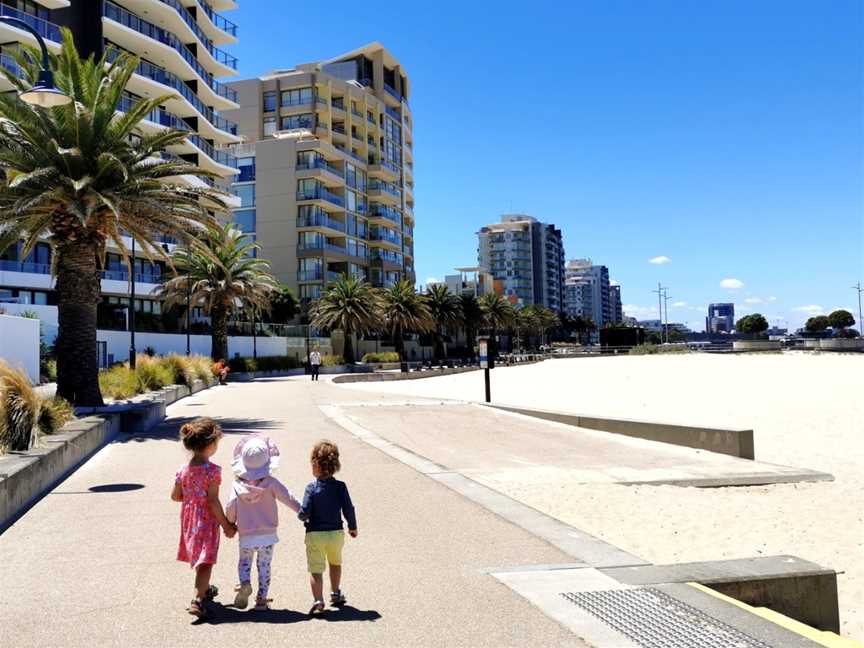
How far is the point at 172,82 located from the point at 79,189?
136 feet

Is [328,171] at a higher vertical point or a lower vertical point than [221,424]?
higher

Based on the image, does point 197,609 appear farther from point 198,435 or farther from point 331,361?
point 331,361

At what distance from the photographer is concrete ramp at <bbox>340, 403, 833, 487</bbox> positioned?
10.4m

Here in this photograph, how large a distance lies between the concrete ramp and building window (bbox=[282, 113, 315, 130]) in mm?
65687

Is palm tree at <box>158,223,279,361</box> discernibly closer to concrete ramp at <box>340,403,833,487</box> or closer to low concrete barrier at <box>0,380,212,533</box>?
low concrete barrier at <box>0,380,212,533</box>

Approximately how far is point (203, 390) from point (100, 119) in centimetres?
1782

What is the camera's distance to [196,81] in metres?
58.1

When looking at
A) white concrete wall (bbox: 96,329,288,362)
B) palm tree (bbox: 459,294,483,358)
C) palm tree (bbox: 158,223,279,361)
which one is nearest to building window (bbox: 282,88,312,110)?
palm tree (bbox: 459,294,483,358)

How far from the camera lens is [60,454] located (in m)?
9.80

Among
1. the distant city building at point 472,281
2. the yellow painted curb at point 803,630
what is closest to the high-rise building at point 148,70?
the yellow painted curb at point 803,630

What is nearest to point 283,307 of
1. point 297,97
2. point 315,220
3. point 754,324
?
point 315,220

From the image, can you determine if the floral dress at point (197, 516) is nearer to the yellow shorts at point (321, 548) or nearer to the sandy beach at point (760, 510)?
the yellow shorts at point (321, 548)

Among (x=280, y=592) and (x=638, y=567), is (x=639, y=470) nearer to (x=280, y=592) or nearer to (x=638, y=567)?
(x=638, y=567)

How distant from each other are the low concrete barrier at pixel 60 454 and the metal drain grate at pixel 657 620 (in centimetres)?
558
